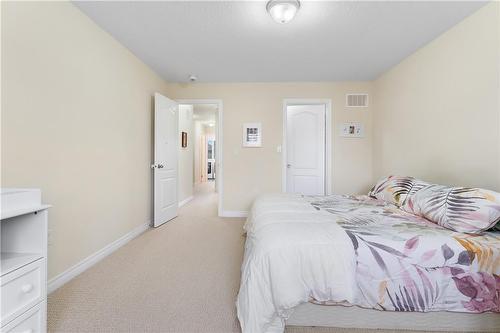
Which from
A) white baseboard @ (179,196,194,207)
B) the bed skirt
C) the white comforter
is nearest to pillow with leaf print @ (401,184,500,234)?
the bed skirt

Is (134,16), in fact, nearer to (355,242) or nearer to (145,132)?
(145,132)

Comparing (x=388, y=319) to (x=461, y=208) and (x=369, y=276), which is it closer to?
(x=369, y=276)

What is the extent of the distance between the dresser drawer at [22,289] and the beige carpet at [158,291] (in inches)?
14.7

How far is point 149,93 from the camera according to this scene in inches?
125

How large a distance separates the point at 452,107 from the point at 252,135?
2.60 meters

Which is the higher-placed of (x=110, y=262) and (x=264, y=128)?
(x=264, y=128)

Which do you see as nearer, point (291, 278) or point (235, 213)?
point (291, 278)

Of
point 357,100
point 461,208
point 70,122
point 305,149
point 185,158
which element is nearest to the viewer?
point 461,208

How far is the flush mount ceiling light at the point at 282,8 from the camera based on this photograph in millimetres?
1757

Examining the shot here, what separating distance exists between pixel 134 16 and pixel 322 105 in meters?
3.13

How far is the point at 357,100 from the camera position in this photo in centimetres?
374

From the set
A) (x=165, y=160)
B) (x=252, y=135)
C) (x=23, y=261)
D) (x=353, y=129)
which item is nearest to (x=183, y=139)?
(x=165, y=160)

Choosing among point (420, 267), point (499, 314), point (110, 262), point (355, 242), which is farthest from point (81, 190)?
point (499, 314)

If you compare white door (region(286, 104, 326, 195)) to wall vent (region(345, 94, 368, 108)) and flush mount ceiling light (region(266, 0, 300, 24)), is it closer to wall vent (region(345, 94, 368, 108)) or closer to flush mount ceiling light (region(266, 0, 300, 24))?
wall vent (region(345, 94, 368, 108))
